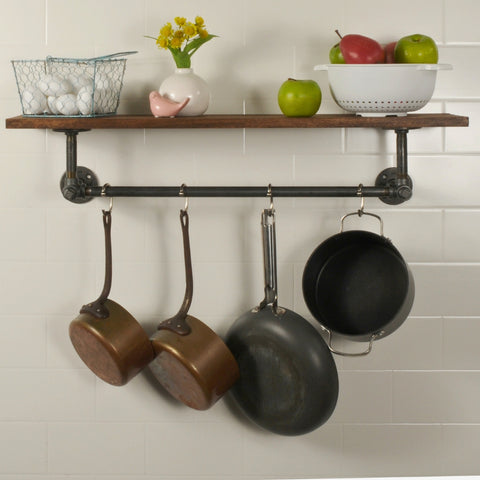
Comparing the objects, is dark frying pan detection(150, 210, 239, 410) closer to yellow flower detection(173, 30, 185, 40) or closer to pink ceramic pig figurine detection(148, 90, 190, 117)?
pink ceramic pig figurine detection(148, 90, 190, 117)

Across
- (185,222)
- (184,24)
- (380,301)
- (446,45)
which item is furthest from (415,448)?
(184,24)

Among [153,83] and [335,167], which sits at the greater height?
[153,83]

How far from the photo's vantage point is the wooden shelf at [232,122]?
1355mm

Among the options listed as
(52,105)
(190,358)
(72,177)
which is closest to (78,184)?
(72,177)

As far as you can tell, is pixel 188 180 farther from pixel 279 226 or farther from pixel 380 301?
pixel 380 301

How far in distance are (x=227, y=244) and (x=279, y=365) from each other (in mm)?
255

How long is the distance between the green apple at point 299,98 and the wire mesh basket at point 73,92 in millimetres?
291

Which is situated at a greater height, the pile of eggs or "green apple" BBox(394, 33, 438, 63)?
"green apple" BBox(394, 33, 438, 63)

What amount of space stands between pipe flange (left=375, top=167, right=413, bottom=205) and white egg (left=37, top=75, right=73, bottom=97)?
1.97 feet

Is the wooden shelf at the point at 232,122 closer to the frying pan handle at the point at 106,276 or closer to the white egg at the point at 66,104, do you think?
the white egg at the point at 66,104

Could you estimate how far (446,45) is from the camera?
1514mm

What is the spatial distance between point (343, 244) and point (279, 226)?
0.13 m

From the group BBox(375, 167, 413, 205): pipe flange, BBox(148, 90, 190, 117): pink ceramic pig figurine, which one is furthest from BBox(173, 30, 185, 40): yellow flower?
BBox(375, 167, 413, 205): pipe flange

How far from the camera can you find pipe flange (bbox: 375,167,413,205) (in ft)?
4.82
